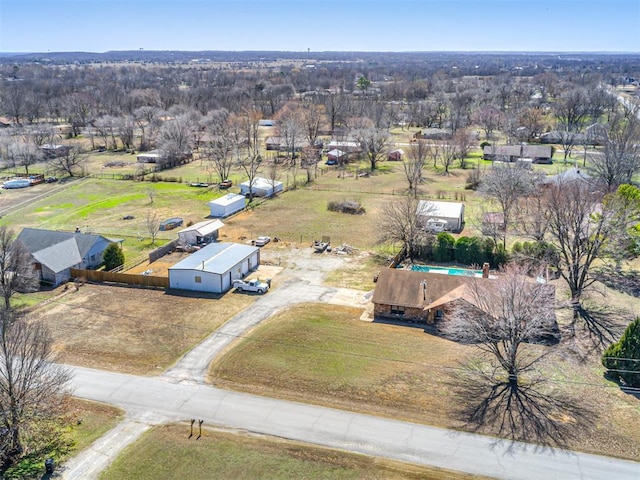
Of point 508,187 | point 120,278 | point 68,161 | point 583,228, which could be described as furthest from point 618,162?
point 68,161

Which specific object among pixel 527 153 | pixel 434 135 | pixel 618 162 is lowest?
pixel 527 153

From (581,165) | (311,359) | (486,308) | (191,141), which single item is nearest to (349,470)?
(311,359)

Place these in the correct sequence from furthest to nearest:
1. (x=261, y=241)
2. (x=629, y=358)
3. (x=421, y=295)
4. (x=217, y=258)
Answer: (x=261, y=241), (x=217, y=258), (x=421, y=295), (x=629, y=358)

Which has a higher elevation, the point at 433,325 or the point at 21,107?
the point at 21,107

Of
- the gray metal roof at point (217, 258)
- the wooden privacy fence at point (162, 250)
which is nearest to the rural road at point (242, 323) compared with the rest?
the gray metal roof at point (217, 258)

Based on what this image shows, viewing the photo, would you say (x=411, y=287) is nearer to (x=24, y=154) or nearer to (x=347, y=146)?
(x=347, y=146)

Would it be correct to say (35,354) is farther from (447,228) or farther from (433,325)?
(447,228)
